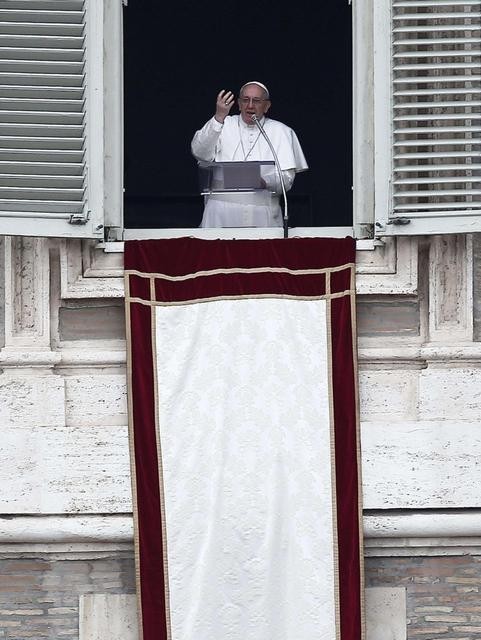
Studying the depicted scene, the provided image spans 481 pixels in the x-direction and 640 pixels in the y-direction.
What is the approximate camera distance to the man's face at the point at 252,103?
26.8 ft

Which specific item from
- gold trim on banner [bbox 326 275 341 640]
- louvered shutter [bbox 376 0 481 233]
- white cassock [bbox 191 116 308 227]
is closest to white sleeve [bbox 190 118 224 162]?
white cassock [bbox 191 116 308 227]

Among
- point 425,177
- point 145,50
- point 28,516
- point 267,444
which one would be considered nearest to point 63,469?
point 28,516

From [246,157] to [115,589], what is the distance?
205 centimetres

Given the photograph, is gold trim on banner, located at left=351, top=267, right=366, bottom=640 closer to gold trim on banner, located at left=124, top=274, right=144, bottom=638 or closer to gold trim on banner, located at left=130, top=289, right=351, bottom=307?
gold trim on banner, located at left=130, top=289, right=351, bottom=307

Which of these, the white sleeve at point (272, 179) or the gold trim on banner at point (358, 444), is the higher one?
the white sleeve at point (272, 179)

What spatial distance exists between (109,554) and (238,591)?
572 mm

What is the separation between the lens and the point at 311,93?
12.6 meters

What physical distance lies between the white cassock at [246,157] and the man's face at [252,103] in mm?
44

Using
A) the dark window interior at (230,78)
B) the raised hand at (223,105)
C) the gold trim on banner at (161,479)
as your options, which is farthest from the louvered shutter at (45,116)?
the dark window interior at (230,78)

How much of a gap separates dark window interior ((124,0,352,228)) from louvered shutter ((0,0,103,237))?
4.80 m

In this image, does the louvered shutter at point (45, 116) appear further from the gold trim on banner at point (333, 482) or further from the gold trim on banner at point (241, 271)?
the gold trim on banner at point (333, 482)

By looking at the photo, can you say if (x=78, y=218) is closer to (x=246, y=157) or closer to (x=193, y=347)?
(x=193, y=347)

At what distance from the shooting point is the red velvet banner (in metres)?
7.21

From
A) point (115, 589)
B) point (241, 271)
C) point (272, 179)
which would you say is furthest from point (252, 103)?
point (115, 589)
